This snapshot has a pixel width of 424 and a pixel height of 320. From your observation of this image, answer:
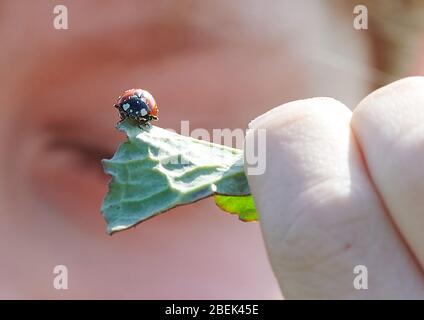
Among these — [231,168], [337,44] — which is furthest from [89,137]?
[231,168]

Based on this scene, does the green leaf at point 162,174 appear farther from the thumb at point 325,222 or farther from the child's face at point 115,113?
the child's face at point 115,113

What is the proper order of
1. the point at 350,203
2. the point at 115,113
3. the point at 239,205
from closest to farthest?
the point at 350,203 → the point at 239,205 → the point at 115,113

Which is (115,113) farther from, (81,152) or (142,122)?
(142,122)

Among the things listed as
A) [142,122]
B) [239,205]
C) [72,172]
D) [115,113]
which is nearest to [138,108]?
[142,122]

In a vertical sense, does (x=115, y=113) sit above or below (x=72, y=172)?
above

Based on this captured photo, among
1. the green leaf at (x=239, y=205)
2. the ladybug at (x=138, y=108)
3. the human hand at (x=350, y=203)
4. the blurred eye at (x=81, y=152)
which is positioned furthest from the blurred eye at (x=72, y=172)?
the human hand at (x=350, y=203)

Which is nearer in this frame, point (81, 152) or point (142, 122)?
point (142, 122)

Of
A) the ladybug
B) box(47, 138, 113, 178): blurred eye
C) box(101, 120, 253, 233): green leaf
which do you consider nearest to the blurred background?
box(47, 138, 113, 178): blurred eye
